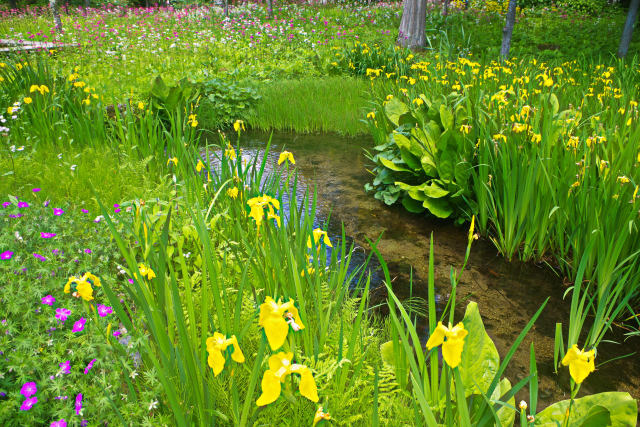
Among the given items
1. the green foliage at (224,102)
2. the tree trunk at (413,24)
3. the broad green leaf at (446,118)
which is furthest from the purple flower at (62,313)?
the tree trunk at (413,24)

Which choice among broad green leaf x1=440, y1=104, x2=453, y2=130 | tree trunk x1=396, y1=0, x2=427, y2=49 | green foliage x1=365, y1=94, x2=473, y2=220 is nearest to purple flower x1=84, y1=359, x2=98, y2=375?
green foliage x1=365, y1=94, x2=473, y2=220

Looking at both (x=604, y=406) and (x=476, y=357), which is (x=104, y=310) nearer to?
(x=476, y=357)

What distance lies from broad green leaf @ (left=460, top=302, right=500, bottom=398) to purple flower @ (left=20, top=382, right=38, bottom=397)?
139 centimetres

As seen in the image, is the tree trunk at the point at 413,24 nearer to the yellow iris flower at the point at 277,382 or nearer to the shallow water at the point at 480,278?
the shallow water at the point at 480,278

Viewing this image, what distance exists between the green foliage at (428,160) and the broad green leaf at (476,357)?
1809mm

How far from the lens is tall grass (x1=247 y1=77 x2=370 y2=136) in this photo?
649 centimetres

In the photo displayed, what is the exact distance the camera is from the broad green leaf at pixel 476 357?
147cm

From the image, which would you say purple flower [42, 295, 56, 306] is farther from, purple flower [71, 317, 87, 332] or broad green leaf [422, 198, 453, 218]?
broad green leaf [422, 198, 453, 218]

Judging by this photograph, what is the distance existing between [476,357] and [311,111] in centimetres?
551

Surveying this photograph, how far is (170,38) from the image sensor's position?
1215 centimetres

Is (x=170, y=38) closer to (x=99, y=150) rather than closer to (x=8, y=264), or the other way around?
(x=99, y=150)

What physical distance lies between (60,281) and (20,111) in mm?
2842

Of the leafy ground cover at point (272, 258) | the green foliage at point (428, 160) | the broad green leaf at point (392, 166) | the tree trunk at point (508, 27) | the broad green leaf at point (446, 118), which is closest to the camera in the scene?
the leafy ground cover at point (272, 258)

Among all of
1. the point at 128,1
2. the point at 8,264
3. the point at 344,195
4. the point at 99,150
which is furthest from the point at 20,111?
the point at 128,1
